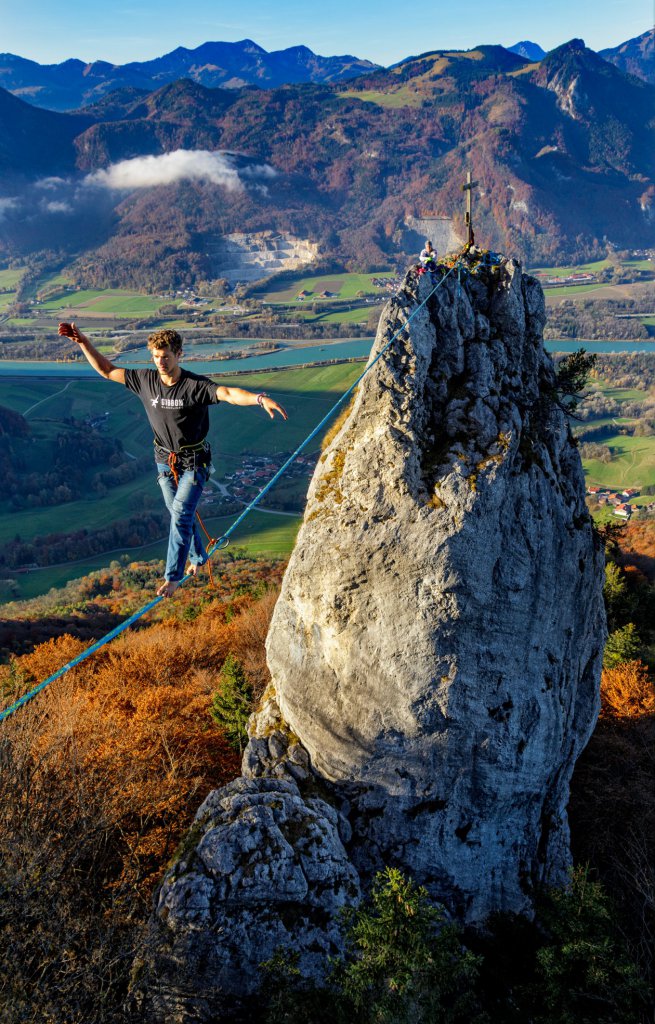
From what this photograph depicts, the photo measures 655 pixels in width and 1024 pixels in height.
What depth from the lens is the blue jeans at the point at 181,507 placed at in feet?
26.8

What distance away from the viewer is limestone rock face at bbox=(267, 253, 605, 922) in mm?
10961

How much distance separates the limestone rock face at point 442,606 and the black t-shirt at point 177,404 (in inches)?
159

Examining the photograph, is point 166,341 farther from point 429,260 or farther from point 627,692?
point 627,692

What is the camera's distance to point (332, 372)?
111m

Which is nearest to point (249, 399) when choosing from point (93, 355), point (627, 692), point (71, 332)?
point (93, 355)

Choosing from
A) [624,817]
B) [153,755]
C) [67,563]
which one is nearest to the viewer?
[153,755]

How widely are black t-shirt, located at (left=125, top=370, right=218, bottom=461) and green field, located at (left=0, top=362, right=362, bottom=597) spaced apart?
2088 inches

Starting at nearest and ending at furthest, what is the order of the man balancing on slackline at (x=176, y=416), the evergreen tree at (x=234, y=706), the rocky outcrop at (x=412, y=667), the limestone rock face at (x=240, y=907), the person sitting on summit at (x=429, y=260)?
1. the man balancing on slackline at (x=176, y=416)
2. the limestone rock face at (x=240, y=907)
3. the rocky outcrop at (x=412, y=667)
4. the person sitting on summit at (x=429, y=260)
5. the evergreen tree at (x=234, y=706)

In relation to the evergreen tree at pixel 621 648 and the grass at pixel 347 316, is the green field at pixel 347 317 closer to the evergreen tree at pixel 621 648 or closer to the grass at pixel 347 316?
the grass at pixel 347 316

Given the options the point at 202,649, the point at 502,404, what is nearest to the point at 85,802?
the point at 502,404

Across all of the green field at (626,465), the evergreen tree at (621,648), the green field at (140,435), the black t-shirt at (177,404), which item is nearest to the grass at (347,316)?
the green field at (140,435)

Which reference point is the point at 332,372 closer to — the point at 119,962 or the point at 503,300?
the point at 503,300

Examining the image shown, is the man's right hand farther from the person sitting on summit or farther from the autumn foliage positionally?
the autumn foliage

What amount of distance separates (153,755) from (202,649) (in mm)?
10664
